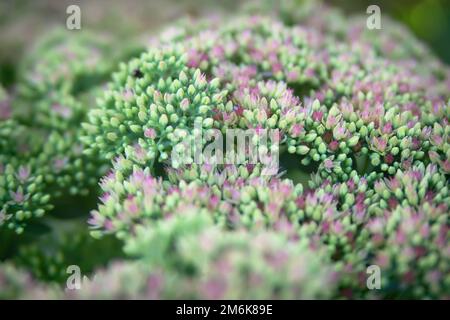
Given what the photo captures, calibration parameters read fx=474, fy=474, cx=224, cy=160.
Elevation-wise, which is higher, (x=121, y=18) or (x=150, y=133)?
(x=121, y=18)

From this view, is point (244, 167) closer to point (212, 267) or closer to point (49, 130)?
point (212, 267)

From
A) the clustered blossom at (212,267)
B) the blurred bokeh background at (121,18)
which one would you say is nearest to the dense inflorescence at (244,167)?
the clustered blossom at (212,267)

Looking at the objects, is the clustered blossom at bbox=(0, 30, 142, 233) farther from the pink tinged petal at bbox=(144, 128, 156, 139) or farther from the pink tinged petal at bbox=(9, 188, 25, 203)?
the pink tinged petal at bbox=(144, 128, 156, 139)

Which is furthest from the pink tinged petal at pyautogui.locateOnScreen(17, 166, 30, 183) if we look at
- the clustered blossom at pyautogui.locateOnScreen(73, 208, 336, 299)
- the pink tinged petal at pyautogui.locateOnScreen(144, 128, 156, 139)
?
the clustered blossom at pyautogui.locateOnScreen(73, 208, 336, 299)

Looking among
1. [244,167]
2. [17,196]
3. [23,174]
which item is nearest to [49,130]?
[23,174]

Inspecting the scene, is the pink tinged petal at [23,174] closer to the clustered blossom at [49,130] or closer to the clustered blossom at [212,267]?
the clustered blossom at [49,130]

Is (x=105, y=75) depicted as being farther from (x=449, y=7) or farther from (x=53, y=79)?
(x=449, y=7)

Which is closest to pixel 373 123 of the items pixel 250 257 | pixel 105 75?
pixel 250 257
